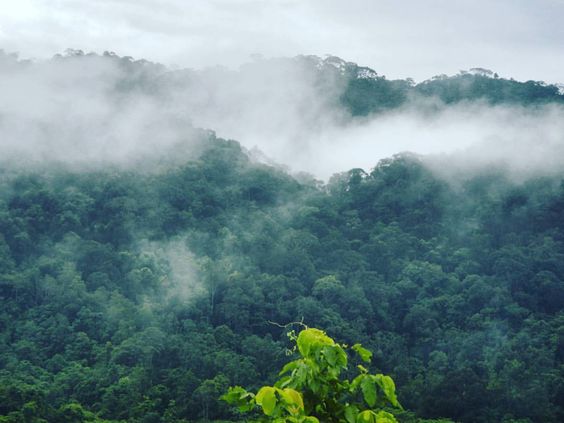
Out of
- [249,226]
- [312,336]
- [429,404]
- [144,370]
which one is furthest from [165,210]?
[312,336]

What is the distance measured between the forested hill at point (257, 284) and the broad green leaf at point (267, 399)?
17.6 metres

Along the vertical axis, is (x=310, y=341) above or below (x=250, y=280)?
above

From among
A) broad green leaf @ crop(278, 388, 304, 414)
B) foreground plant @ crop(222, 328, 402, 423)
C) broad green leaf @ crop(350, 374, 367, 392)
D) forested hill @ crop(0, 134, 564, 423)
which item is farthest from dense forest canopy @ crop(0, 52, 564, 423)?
broad green leaf @ crop(278, 388, 304, 414)

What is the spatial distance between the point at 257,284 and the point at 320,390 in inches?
1096

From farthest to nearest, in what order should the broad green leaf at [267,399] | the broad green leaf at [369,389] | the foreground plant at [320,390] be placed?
the broad green leaf at [369,389] → the foreground plant at [320,390] → the broad green leaf at [267,399]

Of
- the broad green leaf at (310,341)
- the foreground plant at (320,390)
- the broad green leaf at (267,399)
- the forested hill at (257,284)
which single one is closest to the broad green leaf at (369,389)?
the foreground plant at (320,390)

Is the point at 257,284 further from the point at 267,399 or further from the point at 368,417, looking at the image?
the point at 267,399

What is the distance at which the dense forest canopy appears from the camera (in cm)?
2320

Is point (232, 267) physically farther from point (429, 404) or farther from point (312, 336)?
point (312, 336)

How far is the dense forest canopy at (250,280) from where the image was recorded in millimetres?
23203

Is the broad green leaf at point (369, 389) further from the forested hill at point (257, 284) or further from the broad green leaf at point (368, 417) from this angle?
the forested hill at point (257, 284)

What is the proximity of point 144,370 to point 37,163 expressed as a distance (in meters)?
16.0

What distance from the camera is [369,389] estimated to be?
9.89 feet

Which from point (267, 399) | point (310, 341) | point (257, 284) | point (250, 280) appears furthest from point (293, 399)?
point (257, 284)
